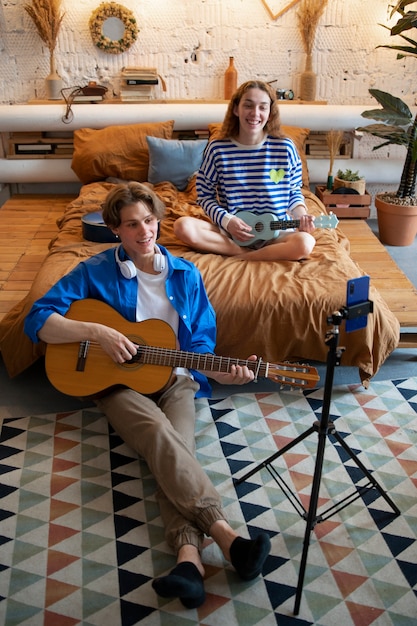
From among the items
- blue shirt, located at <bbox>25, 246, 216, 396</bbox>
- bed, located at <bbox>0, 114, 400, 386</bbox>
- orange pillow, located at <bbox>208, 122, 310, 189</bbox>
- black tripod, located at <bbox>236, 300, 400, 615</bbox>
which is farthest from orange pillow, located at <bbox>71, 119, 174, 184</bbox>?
black tripod, located at <bbox>236, 300, 400, 615</bbox>

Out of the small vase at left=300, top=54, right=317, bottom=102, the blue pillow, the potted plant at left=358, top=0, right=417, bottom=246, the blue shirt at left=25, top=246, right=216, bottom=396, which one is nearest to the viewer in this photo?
the blue shirt at left=25, top=246, right=216, bottom=396

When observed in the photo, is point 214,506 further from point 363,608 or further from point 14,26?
point 14,26

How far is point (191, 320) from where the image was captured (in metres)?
2.30

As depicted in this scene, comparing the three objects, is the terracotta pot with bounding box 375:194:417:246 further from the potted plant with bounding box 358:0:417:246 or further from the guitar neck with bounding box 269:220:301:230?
the guitar neck with bounding box 269:220:301:230

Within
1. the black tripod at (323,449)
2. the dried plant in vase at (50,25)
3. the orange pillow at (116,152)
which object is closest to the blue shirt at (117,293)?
the black tripod at (323,449)

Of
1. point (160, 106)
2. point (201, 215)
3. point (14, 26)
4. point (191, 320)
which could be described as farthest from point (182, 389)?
point (14, 26)

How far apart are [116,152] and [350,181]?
1537mm

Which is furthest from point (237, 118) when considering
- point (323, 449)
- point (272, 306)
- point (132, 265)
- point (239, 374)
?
point (323, 449)

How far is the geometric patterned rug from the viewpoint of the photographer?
1.69 m

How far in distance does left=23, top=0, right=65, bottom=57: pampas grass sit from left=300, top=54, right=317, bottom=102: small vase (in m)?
1.72

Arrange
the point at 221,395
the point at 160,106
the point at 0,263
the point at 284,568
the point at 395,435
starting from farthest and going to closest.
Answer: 1. the point at 160,106
2. the point at 0,263
3. the point at 221,395
4. the point at 395,435
5. the point at 284,568

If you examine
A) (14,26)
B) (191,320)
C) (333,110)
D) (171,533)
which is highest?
(14,26)

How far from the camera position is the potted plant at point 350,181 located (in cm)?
410

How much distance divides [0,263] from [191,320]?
1516 millimetres
